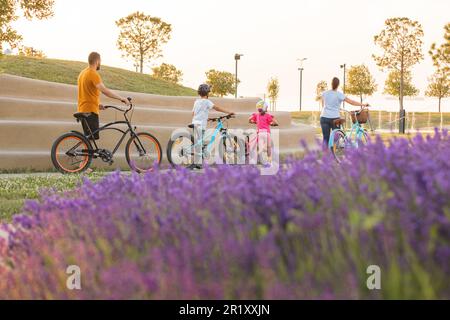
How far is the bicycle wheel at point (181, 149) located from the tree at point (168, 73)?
4610 centimetres

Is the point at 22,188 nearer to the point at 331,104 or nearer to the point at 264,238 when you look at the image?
the point at 331,104

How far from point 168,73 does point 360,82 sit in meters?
26.3

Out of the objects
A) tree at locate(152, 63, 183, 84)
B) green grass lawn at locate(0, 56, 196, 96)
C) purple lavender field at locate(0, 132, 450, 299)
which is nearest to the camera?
purple lavender field at locate(0, 132, 450, 299)

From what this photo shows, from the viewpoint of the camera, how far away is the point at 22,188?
9.84 meters

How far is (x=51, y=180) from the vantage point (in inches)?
436

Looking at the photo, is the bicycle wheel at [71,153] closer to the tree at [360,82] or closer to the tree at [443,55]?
the tree at [443,55]

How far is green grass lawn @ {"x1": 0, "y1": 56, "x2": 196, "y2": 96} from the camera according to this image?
23.7 meters

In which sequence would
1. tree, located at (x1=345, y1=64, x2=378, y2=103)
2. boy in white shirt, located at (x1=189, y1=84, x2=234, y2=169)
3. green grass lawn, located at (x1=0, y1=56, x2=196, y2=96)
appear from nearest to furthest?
boy in white shirt, located at (x1=189, y1=84, x2=234, y2=169), green grass lawn, located at (x1=0, y1=56, x2=196, y2=96), tree, located at (x1=345, y1=64, x2=378, y2=103)

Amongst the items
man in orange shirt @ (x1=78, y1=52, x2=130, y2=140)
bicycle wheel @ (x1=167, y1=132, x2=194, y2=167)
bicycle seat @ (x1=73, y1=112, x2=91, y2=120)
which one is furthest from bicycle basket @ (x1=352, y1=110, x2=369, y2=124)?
bicycle seat @ (x1=73, y1=112, x2=91, y2=120)

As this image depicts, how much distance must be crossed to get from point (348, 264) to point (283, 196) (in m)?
0.69

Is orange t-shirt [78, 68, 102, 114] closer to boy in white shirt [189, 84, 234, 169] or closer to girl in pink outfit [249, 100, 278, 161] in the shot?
boy in white shirt [189, 84, 234, 169]

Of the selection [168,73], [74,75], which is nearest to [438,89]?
[168,73]
